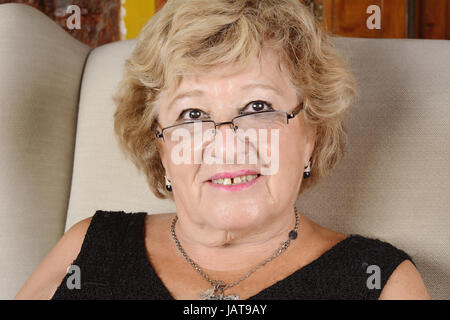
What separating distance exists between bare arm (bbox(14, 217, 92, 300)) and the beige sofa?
209 mm

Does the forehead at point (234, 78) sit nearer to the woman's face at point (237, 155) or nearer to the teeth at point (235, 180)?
the woman's face at point (237, 155)

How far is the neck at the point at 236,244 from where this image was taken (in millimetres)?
1252

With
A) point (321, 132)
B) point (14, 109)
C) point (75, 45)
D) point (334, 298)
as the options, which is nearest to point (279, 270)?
point (334, 298)

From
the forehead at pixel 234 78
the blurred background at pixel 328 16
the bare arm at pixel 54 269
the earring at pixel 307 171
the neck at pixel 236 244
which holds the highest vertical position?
the blurred background at pixel 328 16

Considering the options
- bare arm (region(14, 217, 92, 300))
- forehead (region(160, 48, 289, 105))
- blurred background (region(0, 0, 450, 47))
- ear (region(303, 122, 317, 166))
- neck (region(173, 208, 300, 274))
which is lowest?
bare arm (region(14, 217, 92, 300))

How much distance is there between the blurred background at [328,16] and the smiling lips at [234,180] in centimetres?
147

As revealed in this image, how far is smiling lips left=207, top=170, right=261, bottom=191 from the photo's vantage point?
3.71 feet

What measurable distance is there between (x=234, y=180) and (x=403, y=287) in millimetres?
452

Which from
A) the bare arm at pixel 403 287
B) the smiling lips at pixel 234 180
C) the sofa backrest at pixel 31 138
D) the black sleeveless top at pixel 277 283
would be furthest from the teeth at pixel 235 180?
the sofa backrest at pixel 31 138

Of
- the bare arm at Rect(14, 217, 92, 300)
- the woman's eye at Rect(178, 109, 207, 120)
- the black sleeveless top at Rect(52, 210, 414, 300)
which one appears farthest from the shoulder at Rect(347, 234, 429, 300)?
the bare arm at Rect(14, 217, 92, 300)

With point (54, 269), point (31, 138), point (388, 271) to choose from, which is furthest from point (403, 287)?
point (31, 138)

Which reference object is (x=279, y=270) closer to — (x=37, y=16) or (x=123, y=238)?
(x=123, y=238)

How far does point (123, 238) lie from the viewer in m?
1.37

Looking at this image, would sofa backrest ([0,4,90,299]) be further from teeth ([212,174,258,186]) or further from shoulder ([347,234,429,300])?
shoulder ([347,234,429,300])
